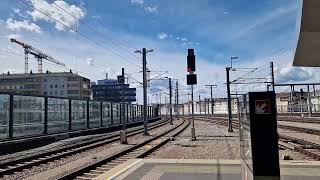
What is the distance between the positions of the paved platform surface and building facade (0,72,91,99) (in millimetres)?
150970

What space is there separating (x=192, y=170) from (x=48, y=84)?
157251 millimetres

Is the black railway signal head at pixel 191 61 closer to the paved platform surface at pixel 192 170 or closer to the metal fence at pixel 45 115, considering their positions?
the paved platform surface at pixel 192 170

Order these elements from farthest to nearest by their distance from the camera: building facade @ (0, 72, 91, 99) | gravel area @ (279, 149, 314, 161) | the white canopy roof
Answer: building facade @ (0, 72, 91, 99)
gravel area @ (279, 149, 314, 161)
the white canopy roof

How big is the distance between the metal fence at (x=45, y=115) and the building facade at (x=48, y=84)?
123 m

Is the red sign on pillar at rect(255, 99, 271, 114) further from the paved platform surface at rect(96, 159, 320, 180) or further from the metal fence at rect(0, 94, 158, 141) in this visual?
the metal fence at rect(0, 94, 158, 141)

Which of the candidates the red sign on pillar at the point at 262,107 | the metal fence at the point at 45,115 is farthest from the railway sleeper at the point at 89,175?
the metal fence at the point at 45,115

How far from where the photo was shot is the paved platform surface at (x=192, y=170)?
1154 cm

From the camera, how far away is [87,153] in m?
20.4

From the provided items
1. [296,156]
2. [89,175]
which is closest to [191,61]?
[296,156]

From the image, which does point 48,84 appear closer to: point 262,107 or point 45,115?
point 45,115

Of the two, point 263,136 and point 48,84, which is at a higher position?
point 48,84

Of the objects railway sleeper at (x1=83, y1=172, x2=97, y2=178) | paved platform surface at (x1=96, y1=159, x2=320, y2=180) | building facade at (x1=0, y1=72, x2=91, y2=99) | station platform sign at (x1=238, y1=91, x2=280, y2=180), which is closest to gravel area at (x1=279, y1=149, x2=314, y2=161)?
paved platform surface at (x1=96, y1=159, x2=320, y2=180)

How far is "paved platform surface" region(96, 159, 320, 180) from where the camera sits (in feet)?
37.9

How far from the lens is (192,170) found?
508 inches
